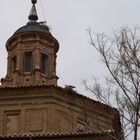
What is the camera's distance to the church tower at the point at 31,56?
3180 cm

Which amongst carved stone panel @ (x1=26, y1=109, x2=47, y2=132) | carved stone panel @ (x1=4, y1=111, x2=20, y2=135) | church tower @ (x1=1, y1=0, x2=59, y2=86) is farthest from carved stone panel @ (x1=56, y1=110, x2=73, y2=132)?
church tower @ (x1=1, y1=0, x2=59, y2=86)

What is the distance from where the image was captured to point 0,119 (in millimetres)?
27797

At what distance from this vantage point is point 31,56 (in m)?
32.7

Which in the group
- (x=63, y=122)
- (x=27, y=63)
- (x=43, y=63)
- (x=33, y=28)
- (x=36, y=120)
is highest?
(x=33, y=28)

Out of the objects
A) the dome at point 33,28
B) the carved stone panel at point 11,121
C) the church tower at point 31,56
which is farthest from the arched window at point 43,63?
the carved stone panel at point 11,121

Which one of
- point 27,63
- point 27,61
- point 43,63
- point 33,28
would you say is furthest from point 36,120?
point 33,28

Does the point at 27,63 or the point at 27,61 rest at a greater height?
the point at 27,61

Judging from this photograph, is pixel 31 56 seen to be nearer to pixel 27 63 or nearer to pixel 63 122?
pixel 27 63

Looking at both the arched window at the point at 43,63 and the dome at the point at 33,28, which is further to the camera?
the dome at the point at 33,28

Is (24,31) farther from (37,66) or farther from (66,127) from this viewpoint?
(66,127)

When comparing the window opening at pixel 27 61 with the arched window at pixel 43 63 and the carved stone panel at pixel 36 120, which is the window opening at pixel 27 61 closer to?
the arched window at pixel 43 63

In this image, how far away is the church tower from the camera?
31797 millimetres

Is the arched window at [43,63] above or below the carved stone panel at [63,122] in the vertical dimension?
above

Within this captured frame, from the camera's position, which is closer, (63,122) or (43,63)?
(63,122)
